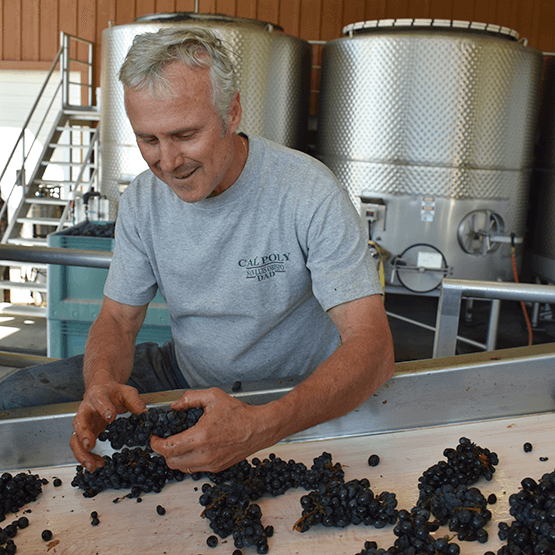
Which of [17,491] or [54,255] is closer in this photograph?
[17,491]

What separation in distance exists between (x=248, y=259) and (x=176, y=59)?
0.49 meters

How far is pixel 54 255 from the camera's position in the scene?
2023 mm

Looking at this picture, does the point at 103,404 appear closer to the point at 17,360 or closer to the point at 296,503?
the point at 296,503

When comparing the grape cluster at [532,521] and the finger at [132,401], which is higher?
the finger at [132,401]

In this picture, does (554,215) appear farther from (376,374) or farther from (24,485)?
(24,485)

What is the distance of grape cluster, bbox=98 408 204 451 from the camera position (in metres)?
0.98

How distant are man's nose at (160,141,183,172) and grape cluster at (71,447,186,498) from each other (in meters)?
0.58

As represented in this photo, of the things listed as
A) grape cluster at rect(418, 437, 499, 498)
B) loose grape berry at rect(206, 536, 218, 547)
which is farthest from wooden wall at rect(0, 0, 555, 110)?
loose grape berry at rect(206, 536, 218, 547)

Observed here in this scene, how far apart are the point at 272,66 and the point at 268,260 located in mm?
3323

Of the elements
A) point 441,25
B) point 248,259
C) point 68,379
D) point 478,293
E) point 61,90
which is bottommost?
point 68,379

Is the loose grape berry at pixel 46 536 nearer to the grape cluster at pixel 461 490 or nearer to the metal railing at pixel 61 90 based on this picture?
the grape cluster at pixel 461 490

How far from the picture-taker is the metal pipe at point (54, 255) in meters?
1.99

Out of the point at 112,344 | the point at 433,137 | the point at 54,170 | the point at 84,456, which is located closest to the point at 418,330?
the point at 433,137

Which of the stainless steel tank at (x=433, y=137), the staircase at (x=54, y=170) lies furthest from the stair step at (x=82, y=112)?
the stainless steel tank at (x=433, y=137)
